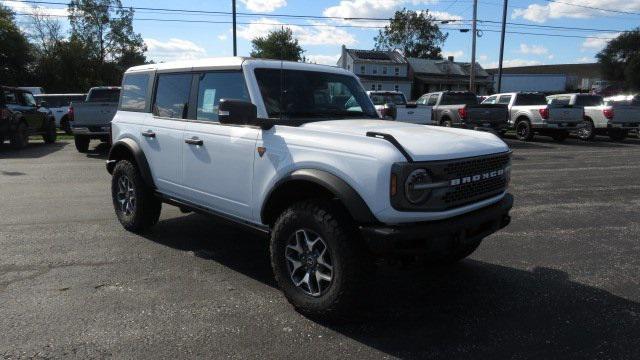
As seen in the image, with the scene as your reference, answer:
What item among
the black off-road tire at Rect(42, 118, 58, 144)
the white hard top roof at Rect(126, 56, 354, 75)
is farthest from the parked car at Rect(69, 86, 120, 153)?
the white hard top roof at Rect(126, 56, 354, 75)

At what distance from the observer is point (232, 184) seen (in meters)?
4.27

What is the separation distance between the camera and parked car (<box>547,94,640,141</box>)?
18.8 meters

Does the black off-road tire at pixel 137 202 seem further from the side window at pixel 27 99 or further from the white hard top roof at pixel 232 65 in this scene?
the side window at pixel 27 99

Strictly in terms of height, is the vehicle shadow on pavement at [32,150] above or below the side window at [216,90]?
below

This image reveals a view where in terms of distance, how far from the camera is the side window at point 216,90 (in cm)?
438

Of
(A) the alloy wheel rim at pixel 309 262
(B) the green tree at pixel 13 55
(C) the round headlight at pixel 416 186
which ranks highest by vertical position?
(B) the green tree at pixel 13 55

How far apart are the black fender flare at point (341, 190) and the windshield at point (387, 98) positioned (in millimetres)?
13164

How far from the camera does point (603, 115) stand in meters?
19.0

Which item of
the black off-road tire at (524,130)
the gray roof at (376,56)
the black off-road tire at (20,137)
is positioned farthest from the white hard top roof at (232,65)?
the gray roof at (376,56)

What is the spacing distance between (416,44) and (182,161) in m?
89.4

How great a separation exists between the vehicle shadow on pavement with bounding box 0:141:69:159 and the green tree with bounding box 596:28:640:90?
260ft

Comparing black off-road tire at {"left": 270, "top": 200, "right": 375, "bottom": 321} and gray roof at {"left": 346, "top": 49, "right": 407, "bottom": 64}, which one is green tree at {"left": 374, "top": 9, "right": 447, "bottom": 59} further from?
black off-road tire at {"left": 270, "top": 200, "right": 375, "bottom": 321}

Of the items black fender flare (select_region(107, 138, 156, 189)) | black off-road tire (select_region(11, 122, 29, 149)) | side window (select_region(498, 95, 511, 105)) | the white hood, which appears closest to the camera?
the white hood

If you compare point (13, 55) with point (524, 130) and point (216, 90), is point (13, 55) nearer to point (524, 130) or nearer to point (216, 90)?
point (524, 130)
